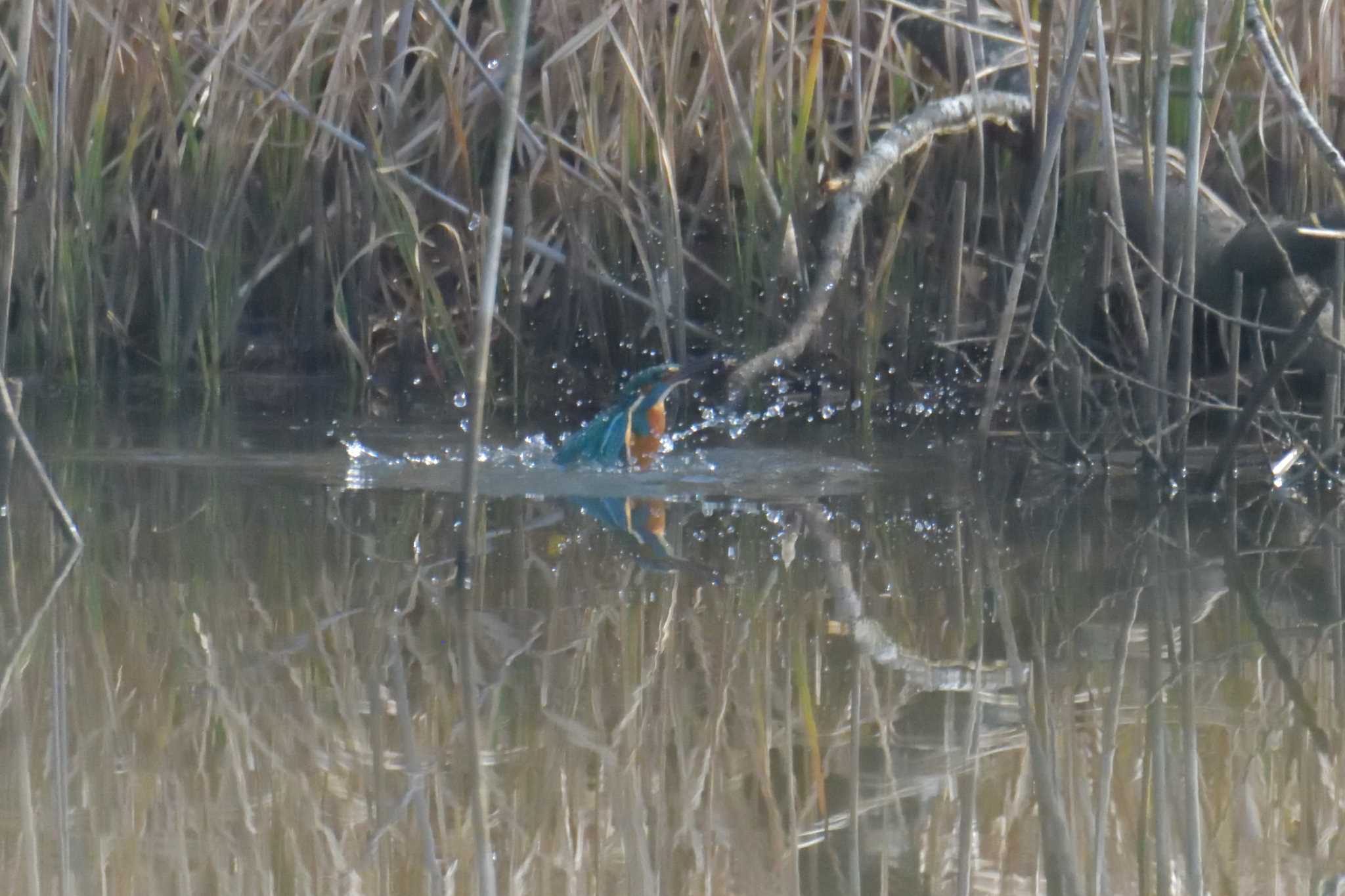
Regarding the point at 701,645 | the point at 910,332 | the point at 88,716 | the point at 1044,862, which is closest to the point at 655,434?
the point at 910,332

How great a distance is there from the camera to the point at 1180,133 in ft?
15.9

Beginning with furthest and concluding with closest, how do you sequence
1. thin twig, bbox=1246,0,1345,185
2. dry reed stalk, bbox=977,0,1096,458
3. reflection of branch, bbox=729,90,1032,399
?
1. reflection of branch, bbox=729,90,1032,399
2. dry reed stalk, bbox=977,0,1096,458
3. thin twig, bbox=1246,0,1345,185

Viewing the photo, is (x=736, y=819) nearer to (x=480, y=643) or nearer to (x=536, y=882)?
(x=536, y=882)

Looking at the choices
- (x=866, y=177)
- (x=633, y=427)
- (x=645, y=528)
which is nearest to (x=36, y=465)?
(x=645, y=528)

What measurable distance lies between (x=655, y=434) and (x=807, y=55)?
1.31 m

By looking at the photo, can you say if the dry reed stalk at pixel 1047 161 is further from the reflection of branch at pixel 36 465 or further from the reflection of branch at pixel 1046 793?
the reflection of branch at pixel 36 465

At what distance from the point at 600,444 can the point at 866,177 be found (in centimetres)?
98

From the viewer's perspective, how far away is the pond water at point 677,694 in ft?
6.12

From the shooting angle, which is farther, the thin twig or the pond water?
the thin twig

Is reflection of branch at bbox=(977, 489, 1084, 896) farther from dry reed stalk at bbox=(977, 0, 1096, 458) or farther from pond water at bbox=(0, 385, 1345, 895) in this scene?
dry reed stalk at bbox=(977, 0, 1096, 458)

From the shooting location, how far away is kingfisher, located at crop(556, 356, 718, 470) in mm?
4547

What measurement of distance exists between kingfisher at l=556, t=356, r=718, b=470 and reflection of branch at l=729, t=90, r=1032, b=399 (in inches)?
10.4

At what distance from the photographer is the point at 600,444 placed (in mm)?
4555

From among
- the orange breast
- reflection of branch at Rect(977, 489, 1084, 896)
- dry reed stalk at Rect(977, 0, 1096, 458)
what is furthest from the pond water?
the orange breast
